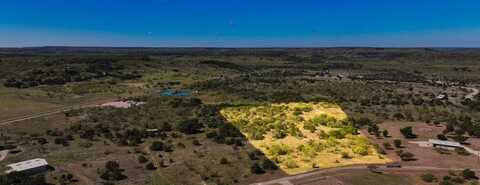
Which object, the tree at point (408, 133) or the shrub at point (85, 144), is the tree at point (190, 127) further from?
the tree at point (408, 133)

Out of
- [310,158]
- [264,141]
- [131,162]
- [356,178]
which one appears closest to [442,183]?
[356,178]

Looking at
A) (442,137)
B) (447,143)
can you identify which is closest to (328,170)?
(447,143)

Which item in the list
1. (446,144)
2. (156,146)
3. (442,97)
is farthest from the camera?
(442,97)

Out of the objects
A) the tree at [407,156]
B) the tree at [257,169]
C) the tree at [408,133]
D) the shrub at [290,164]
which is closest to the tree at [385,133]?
the tree at [408,133]

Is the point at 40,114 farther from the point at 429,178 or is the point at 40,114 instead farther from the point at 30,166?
the point at 429,178

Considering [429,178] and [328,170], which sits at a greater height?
[429,178]
